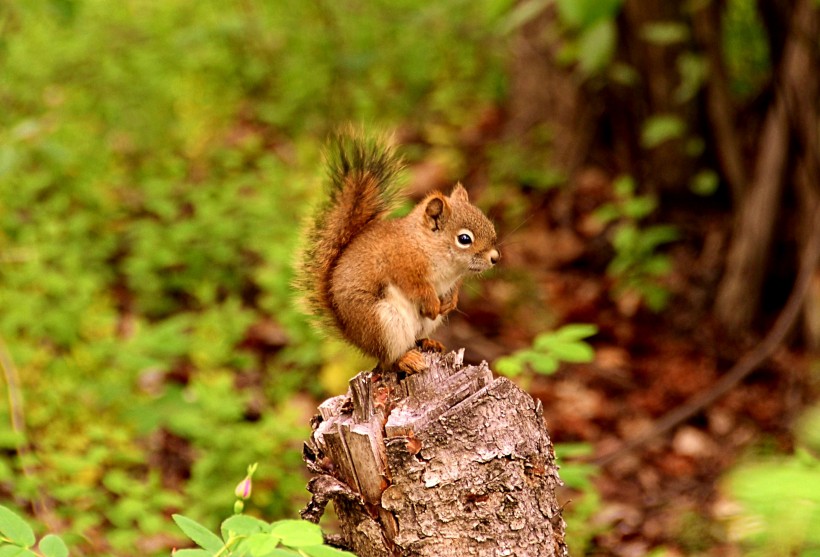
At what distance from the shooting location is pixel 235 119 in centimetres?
626

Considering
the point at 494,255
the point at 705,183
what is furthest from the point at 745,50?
the point at 494,255

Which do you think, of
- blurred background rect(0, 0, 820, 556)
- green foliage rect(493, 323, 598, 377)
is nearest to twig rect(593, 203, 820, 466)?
blurred background rect(0, 0, 820, 556)

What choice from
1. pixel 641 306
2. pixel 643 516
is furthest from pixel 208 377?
pixel 641 306

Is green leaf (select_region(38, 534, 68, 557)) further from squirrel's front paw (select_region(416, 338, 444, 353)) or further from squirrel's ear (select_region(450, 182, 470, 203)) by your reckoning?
squirrel's ear (select_region(450, 182, 470, 203))

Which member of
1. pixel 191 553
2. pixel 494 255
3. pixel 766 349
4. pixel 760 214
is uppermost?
pixel 760 214

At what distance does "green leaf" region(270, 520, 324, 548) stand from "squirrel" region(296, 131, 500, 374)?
2.86 feet

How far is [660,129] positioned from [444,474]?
3.20 m

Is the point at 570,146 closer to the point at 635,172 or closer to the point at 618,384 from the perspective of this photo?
the point at 635,172

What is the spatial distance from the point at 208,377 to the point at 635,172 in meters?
2.52

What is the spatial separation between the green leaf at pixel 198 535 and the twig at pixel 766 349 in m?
2.93

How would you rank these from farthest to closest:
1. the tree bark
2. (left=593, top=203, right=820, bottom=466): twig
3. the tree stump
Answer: the tree bark, (left=593, top=203, right=820, bottom=466): twig, the tree stump

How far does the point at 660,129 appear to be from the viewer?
4.42 m

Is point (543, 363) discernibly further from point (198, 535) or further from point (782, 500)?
point (782, 500)

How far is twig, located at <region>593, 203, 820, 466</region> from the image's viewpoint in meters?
4.03
